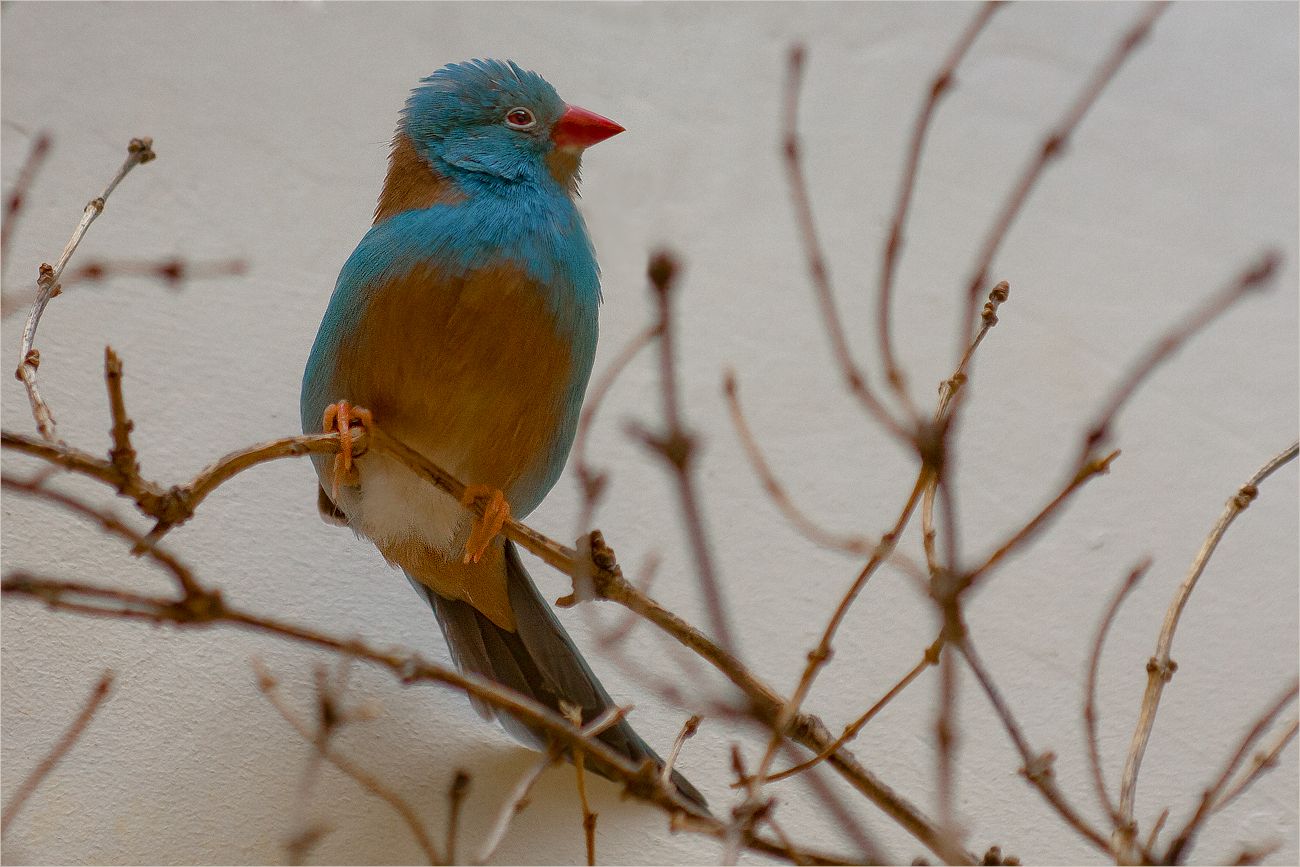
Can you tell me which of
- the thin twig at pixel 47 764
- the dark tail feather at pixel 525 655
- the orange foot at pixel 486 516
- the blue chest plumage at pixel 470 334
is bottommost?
the thin twig at pixel 47 764

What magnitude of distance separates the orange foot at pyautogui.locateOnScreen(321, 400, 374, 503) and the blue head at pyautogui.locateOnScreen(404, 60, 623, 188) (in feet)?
1.57

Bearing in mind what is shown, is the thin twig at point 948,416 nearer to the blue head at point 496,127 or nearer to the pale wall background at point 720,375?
the blue head at point 496,127

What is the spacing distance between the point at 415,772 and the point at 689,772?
530 mm

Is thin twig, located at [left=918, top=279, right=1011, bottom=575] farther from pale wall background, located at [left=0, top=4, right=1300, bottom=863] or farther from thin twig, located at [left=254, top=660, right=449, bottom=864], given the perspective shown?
pale wall background, located at [left=0, top=4, right=1300, bottom=863]

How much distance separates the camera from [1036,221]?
408cm

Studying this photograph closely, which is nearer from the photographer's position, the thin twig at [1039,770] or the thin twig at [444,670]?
the thin twig at [444,670]

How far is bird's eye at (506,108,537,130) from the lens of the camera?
257 cm

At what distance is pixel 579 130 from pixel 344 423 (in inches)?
29.1

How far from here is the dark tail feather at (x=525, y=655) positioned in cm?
254

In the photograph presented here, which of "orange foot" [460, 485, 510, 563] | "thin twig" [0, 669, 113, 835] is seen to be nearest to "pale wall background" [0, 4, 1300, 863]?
"thin twig" [0, 669, 113, 835]

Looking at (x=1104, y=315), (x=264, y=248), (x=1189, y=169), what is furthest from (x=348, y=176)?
(x=1189, y=169)

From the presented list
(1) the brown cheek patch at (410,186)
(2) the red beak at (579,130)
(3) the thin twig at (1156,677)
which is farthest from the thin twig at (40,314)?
(3) the thin twig at (1156,677)

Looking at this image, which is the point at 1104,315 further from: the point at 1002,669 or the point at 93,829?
the point at 93,829

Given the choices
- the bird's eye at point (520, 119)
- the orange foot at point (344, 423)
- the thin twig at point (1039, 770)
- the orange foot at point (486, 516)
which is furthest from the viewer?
the bird's eye at point (520, 119)
